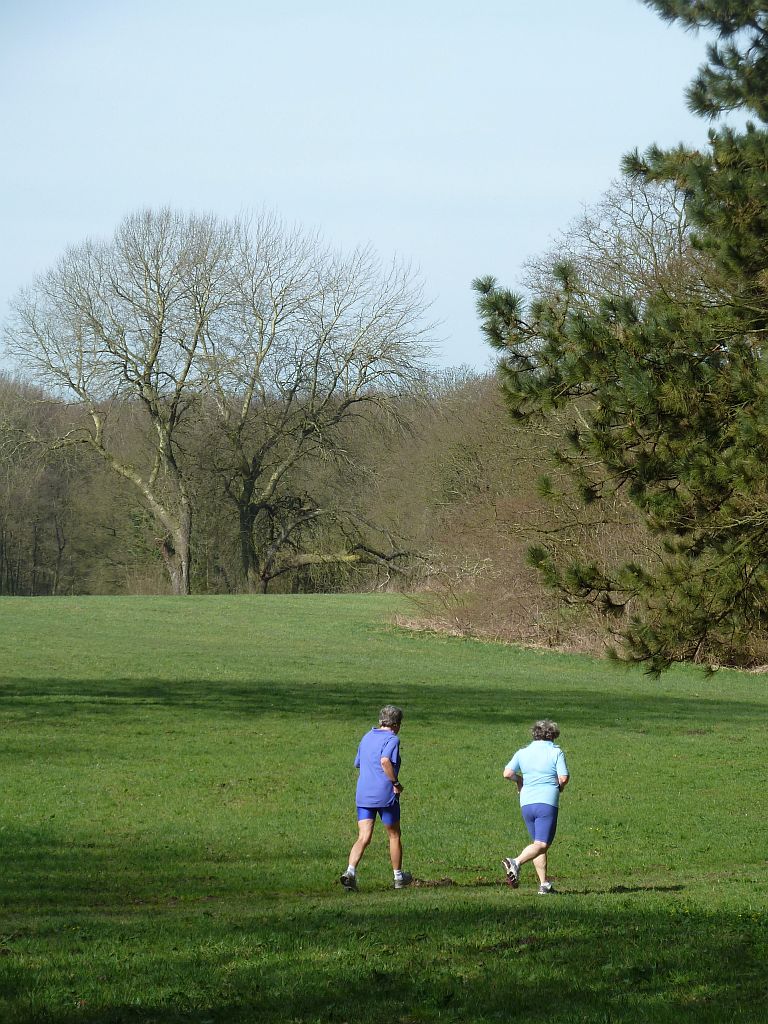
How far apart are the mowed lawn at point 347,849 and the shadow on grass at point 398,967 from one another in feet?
0.08

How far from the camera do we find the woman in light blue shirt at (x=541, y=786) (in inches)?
423

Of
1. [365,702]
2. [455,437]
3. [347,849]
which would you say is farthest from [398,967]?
[455,437]

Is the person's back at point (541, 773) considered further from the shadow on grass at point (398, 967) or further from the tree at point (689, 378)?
the tree at point (689, 378)

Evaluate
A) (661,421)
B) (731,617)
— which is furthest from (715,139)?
(731,617)

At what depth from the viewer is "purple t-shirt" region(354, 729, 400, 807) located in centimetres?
1050

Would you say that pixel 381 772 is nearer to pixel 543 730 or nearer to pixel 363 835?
pixel 363 835

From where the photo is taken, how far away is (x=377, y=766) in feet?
34.7

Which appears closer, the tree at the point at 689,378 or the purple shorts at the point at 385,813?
the purple shorts at the point at 385,813

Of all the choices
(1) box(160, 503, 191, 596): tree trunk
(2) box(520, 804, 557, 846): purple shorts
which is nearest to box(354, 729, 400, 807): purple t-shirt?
(2) box(520, 804, 557, 846): purple shorts

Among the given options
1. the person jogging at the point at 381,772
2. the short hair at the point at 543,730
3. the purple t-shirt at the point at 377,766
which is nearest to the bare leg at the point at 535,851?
the short hair at the point at 543,730

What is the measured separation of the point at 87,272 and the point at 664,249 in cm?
2838

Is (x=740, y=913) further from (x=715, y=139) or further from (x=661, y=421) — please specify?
(x=715, y=139)

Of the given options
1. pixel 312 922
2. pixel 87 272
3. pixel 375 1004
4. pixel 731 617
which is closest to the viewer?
pixel 375 1004

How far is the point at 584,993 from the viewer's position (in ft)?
22.6
